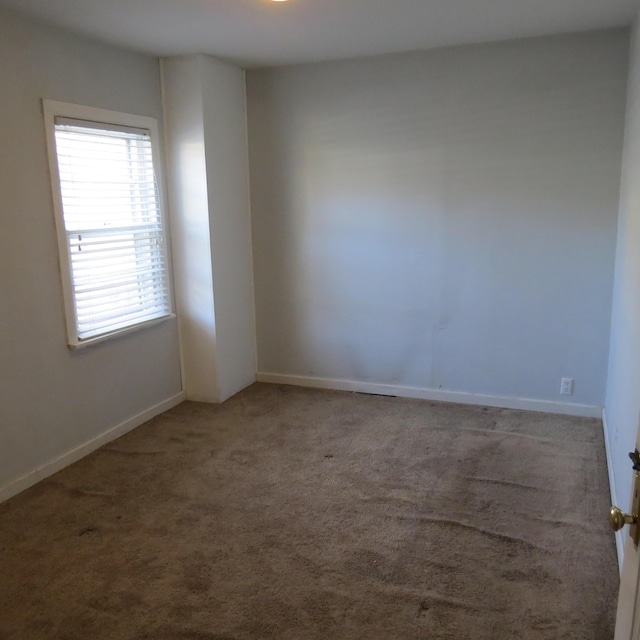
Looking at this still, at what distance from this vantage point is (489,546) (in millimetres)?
2529

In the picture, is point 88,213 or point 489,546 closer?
point 489,546

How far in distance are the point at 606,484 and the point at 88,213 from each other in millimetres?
3238

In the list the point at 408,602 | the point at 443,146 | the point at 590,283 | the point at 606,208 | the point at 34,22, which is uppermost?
the point at 34,22

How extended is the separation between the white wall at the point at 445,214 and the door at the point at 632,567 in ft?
9.24

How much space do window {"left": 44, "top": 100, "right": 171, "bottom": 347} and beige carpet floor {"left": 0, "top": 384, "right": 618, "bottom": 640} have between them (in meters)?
0.82

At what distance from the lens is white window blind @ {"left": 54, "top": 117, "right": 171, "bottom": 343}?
11.0 feet

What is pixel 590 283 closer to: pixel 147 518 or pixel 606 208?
pixel 606 208

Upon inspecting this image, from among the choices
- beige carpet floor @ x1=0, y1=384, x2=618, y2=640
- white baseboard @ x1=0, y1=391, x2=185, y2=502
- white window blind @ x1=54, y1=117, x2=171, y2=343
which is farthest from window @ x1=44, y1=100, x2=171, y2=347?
beige carpet floor @ x1=0, y1=384, x2=618, y2=640

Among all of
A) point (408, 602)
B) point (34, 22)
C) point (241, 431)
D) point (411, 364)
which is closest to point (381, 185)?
point (411, 364)

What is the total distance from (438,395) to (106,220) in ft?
8.50

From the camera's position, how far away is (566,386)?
397cm

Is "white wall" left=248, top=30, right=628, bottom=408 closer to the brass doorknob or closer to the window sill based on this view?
the window sill

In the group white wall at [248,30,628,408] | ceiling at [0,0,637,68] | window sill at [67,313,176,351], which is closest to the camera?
ceiling at [0,0,637,68]

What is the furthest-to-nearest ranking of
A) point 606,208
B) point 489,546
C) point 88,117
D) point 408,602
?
point 606,208, point 88,117, point 489,546, point 408,602
